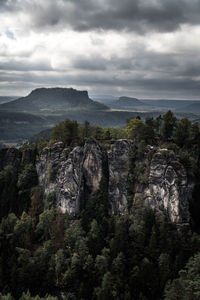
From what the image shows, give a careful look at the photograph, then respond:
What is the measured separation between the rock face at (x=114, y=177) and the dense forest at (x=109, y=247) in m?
2.68

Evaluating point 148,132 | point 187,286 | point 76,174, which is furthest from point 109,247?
point 148,132

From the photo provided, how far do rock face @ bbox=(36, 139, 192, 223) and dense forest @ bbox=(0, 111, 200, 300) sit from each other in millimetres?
2677

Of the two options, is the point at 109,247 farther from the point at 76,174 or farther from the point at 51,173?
the point at 51,173

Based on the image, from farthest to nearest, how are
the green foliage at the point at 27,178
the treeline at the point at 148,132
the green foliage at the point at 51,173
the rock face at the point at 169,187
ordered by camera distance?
1. the green foliage at the point at 27,178
2. the green foliage at the point at 51,173
3. the treeline at the point at 148,132
4. the rock face at the point at 169,187

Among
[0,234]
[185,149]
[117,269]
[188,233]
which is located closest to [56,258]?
[117,269]

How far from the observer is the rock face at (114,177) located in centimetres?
7131

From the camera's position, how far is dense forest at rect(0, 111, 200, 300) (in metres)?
59.0

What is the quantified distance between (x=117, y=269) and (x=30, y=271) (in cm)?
2394

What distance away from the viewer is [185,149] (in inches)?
3191

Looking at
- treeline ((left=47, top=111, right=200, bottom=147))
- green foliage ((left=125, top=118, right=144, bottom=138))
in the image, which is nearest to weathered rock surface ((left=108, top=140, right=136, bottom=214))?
treeline ((left=47, top=111, right=200, bottom=147))

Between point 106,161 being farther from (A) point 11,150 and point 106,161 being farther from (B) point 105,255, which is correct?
(A) point 11,150

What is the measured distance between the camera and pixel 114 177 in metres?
84.2

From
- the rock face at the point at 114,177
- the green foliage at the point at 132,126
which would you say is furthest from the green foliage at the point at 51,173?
the green foliage at the point at 132,126

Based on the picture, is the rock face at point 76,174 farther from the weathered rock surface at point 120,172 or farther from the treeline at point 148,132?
the treeline at point 148,132
